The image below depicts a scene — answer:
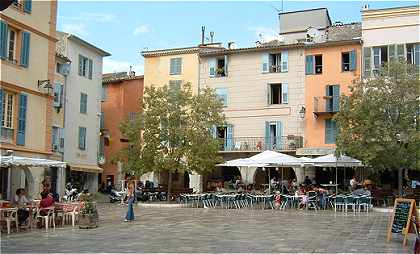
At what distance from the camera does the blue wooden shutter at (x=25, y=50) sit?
23.5 m

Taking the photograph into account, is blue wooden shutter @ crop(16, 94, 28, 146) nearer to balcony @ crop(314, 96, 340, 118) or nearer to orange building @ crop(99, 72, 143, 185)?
balcony @ crop(314, 96, 340, 118)

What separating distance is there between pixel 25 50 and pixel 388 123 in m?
15.8

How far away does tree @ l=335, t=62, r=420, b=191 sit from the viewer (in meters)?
25.3

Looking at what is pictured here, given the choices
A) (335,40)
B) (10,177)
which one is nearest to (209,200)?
(10,177)

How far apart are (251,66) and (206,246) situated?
28.3 m

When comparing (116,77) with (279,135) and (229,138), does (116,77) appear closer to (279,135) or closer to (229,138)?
(229,138)

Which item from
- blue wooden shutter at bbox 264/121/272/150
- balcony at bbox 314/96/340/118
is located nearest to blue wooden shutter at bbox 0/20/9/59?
blue wooden shutter at bbox 264/121/272/150

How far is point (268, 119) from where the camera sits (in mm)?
38781

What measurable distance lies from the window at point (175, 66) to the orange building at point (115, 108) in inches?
208

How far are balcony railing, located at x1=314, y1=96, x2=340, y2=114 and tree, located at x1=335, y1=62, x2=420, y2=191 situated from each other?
9729 millimetres

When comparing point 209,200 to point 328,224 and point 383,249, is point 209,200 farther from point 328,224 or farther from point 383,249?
point 383,249

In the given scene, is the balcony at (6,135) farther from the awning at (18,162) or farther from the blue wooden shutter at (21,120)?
the awning at (18,162)

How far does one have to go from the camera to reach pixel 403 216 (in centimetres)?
1275

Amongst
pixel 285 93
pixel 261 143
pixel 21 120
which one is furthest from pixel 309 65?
pixel 21 120
